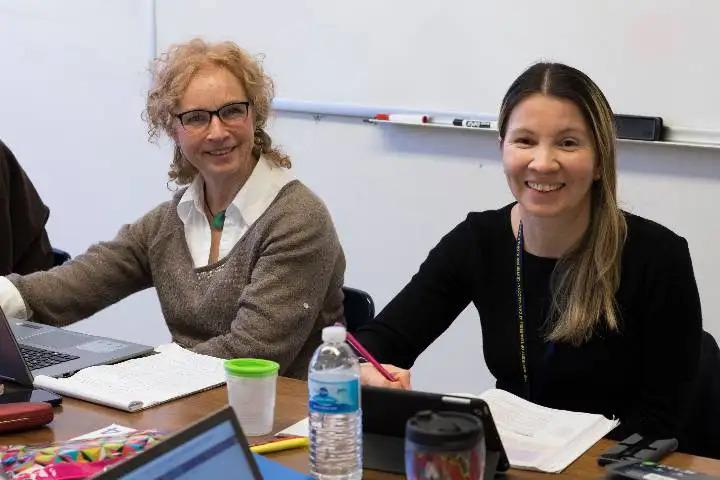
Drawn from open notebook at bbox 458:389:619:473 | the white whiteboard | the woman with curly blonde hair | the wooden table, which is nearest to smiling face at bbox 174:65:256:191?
the woman with curly blonde hair

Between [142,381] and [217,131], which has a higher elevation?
[217,131]

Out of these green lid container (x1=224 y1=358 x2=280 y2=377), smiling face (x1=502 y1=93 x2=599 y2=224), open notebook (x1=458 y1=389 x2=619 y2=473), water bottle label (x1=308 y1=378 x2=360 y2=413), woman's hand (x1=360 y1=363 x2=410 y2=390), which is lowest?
Result: open notebook (x1=458 y1=389 x2=619 y2=473)

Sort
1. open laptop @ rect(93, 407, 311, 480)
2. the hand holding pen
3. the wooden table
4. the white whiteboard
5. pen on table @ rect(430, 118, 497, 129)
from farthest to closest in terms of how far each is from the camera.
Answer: pen on table @ rect(430, 118, 497, 129) → the white whiteboard → the hand holding pen → the wooden table → open laptop @ rect(93, 407, 311, 480)

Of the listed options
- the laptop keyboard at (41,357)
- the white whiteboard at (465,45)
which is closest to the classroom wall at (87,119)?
the white whiteboard at (465,45)

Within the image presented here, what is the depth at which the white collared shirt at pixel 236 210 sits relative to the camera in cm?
226

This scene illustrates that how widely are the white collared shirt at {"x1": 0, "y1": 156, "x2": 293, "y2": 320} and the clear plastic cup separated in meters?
0.68

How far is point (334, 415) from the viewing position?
4.54ft

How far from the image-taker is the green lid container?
62.5 inches

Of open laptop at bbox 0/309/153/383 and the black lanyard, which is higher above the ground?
the black lanyard

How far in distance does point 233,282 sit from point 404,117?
1.17 meters

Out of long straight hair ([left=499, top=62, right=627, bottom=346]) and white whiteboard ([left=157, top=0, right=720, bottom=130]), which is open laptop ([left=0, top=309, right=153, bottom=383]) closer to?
long straight hair ([left=499, top=62, right=627, bottom=346])

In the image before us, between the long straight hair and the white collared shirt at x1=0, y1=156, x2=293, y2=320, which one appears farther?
the white collared shirt at x1=0, y1=156, x2=293, y2=320

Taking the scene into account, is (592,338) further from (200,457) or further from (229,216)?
(200,457)

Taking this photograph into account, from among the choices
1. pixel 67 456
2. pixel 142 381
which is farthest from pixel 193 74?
pixel 67 456
